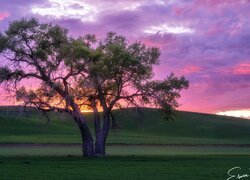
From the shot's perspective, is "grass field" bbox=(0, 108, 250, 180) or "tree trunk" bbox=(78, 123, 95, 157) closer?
"tree trunk" bbox=(78, 123, 95, 157)

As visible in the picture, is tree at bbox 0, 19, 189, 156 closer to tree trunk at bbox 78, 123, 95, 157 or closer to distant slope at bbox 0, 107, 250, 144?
tree trunk at bbox 78, 123, 95, 157

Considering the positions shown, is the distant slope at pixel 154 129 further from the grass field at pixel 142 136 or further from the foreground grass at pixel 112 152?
the foreground grass at pixel 112 152

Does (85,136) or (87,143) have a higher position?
(85,136)

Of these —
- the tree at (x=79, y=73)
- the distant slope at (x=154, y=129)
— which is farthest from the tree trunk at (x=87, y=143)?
the distant slope at (x=154, y=129)

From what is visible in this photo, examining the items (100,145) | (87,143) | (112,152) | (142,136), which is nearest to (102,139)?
(100,145)

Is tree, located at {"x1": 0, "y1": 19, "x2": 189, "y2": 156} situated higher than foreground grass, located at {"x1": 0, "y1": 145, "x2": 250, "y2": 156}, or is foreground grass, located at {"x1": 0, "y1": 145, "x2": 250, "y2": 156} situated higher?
tree, located at {"x1": 0, "y1": 19, "x2": 189, "y2": 156}

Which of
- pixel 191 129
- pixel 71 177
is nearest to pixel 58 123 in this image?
pixel 191 129

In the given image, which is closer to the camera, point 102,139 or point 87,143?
point 87,143

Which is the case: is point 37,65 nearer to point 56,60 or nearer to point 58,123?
point 56,60

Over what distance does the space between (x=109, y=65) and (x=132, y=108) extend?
6254 millimetres

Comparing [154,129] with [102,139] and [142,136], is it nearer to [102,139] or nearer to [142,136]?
[142,136]

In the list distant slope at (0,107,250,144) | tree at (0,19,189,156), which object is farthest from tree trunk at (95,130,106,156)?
distant slope at (0,107,250,144)

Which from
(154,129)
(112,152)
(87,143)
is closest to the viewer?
(87,143)

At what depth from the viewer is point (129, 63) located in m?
50.7
